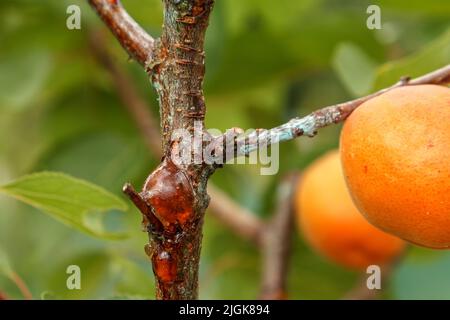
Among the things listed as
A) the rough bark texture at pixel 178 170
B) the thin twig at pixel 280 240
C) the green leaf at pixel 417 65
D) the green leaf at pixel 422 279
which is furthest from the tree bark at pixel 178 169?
the green leaf at pixel 422 279

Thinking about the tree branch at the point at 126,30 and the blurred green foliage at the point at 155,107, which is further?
the blurred green foliage at the point at 155,107

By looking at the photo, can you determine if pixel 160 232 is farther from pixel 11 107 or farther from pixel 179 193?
pixel 11 107

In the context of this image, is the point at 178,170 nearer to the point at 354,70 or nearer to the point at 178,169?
the point at 178,169

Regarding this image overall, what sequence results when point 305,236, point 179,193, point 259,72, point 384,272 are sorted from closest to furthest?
point 179,193, point 305,236, point 384,272, point 259,72

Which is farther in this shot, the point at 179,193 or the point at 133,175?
the point at 133,175

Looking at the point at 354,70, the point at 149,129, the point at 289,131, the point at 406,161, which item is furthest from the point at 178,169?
the point at 149,129

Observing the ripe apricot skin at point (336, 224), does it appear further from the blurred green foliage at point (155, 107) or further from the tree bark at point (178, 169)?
the tree bark at point (178, 169)
